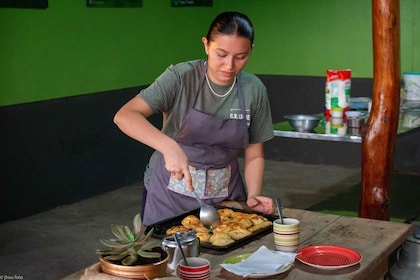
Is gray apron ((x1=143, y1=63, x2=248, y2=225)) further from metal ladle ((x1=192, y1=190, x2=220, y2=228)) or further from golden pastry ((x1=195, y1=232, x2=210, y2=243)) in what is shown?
golden pastry ((x1=195, y1=232, x2=210, y2=243))

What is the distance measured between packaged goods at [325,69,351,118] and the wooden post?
0.57m

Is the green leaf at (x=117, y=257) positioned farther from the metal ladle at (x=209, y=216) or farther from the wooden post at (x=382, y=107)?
the wooden post at (x=382, y=107)

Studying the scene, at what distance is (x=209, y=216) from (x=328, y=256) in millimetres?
539

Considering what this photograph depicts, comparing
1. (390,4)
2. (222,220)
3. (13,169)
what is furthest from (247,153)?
(13,169)

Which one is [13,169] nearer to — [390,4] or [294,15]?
[390,4]

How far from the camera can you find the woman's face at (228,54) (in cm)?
296

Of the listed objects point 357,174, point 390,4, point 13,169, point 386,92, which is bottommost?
point 357,174

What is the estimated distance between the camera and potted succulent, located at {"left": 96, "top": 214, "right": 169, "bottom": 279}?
2057 millimetres

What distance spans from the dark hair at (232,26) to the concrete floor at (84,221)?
2.32 metres

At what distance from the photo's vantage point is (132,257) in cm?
209

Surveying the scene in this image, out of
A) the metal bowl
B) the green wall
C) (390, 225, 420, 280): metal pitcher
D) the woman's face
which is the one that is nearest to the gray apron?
the woman's face

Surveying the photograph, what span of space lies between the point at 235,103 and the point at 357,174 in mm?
4529

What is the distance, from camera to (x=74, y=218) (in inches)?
233

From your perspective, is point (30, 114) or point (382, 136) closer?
point (382, 136)
